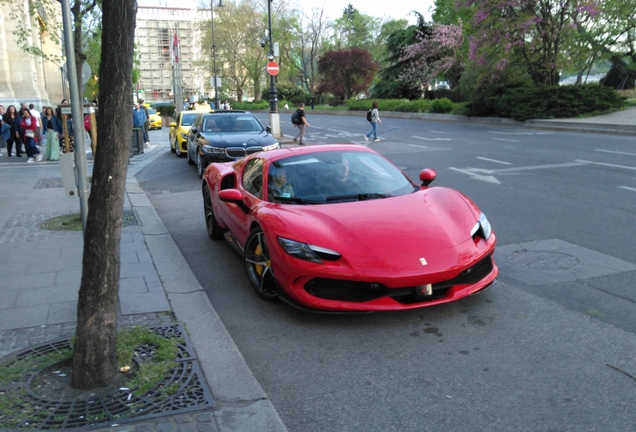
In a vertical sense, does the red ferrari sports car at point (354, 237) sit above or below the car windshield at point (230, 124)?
below

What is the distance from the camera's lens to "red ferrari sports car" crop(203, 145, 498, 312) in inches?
179

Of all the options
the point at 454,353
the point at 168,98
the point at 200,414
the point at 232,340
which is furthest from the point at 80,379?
the point at 168,98

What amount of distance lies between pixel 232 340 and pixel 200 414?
1.09m

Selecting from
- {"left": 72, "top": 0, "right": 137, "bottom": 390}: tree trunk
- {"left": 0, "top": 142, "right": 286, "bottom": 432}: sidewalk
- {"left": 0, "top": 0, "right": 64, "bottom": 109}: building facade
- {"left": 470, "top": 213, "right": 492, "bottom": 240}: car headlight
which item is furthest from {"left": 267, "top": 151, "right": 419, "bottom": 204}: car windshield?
{"left": 0, "top": 0, "right": 64, "bottom": 109}: building facade

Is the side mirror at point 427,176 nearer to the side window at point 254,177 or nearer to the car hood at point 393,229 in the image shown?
the car hood at point 393,229

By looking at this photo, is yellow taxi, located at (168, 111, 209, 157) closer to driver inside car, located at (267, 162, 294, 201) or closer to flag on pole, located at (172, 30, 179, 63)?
driver inside car, located at (267, 162, 294, 201)

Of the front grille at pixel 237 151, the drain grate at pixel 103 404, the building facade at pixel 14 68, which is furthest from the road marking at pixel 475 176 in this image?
the building facade at pixel 14 68

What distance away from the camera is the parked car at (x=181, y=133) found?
64.6 feet

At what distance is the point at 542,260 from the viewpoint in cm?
621

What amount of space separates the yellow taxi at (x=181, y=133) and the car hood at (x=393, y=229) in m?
15.0

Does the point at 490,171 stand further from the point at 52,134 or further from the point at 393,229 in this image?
the point at 52,134

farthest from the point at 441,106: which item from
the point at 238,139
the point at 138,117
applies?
the point at 238,139

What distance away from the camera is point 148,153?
2144 cm

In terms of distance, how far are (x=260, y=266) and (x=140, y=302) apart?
1.08 metres
